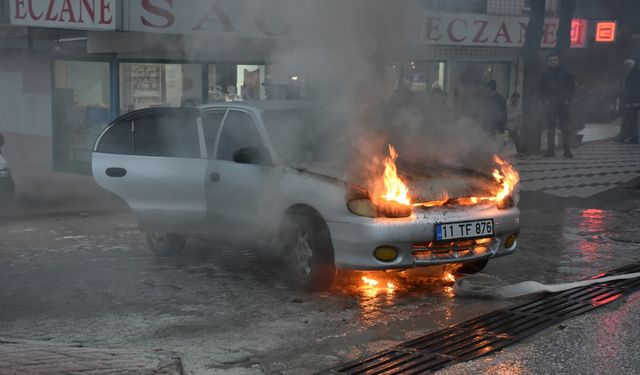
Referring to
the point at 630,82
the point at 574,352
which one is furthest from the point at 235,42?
the point at 630,82

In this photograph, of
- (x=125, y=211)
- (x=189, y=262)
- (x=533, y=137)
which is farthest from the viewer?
(x=533, y=137)

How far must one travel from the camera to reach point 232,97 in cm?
1388

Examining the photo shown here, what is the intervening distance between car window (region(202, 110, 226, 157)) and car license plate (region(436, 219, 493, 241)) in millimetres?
2187

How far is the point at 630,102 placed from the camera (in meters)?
18.6

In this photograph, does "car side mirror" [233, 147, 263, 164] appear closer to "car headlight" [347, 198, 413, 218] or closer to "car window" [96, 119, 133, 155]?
"car headlight" [347, 198, 413, 218]

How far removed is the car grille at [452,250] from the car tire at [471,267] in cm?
45

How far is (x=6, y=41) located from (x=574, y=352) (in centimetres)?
1223

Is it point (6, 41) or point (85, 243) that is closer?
point (85, 243)

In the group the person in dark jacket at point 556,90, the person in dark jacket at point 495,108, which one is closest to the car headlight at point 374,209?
the person in dark jacket at point 495,108

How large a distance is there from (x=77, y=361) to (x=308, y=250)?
83.8 inches

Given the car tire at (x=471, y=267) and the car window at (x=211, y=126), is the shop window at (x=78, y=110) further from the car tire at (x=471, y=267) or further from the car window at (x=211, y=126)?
the car tire at (x=471, y=267)

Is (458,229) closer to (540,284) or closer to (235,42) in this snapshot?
(540,284)

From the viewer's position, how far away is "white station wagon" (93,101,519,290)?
597 cm

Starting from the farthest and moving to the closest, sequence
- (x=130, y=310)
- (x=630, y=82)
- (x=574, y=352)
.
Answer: (x=630, y=82) < (x=130, y=310) < (x=574, y=352)
